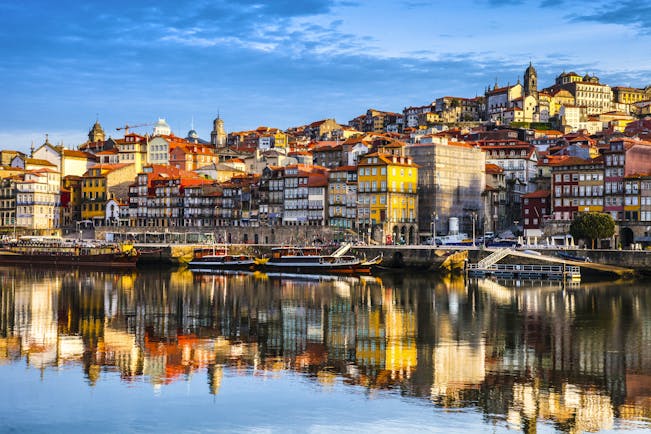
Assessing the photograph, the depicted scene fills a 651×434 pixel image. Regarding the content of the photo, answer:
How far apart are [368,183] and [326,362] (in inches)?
1887

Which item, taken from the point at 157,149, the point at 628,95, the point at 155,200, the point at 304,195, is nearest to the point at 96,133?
the point at 157,149

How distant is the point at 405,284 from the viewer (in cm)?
4775

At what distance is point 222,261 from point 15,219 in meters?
35.3

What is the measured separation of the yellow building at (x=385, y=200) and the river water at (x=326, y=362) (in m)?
28.8

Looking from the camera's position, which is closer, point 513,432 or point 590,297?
point 513,432

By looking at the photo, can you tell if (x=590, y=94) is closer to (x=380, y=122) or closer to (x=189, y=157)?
(x=380, y=122)

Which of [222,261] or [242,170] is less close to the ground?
[242,170]

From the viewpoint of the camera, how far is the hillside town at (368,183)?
65938mm

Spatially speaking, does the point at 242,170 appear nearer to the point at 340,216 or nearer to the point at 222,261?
the point at 340,216

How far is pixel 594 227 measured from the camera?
5781 cm

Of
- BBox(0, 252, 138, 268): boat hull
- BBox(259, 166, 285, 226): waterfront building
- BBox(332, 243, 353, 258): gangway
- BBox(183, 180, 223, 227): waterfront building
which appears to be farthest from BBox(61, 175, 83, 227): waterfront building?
BBox(332, 243, 353, 258): gangway

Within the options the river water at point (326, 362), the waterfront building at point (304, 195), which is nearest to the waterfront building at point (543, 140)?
the waterfront building at point (304, 195)

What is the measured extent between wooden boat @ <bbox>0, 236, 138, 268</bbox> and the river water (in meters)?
23.3

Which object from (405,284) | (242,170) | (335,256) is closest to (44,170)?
(242,170)
